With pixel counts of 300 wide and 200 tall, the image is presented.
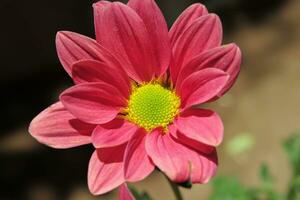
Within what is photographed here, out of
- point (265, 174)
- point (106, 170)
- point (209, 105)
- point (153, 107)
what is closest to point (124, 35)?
point (153, 107)

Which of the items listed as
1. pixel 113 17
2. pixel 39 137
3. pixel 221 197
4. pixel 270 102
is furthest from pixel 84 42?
pixel 270 102

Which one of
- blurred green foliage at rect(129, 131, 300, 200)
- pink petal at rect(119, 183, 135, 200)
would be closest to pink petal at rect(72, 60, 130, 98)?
pink petal at rect(119, 183, 135, 200)

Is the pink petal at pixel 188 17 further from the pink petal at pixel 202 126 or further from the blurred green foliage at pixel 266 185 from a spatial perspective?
the blurred green foliage at pixel 266 185

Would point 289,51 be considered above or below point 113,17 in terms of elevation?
below

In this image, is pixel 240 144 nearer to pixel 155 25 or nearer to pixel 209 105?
pixel 209 105

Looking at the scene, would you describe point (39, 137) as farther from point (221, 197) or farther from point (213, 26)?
point (221, 197)

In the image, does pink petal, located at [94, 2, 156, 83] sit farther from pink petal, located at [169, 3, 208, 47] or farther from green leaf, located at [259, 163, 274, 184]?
green leaf, located at [259, 163, 274, 184]

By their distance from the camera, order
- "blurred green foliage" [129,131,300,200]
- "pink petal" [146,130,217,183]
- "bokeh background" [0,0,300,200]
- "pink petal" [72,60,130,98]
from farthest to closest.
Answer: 1. "bokeh background" [0,0,300,200]
2. "blurred green foliage" [129,131,300,200]
3. "pink petal" [72,60,130,98]
4. "pink petal" [146,130,217,183]
